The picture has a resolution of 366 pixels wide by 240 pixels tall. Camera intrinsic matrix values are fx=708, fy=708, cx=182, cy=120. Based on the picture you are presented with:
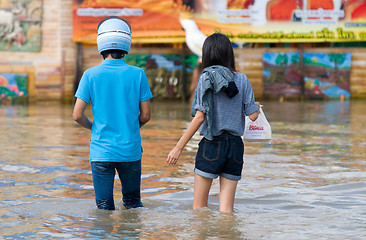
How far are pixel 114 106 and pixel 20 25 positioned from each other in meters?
17.5

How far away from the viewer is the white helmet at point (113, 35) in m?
5.35

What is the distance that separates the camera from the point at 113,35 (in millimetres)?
5340

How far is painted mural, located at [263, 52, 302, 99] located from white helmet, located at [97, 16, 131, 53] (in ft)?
58.1

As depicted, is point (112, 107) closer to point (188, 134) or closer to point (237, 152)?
point (188, 134)

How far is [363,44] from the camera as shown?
23.4 meters

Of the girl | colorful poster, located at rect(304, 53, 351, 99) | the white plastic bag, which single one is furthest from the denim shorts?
colorful poster, located at rect(304, 53, 351, 99)

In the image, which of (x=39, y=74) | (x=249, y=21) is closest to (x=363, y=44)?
(x=249, y=21)

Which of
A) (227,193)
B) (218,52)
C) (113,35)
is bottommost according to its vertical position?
(227,193)

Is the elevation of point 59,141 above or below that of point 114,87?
below

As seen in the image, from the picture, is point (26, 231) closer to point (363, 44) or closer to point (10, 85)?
point (10, 85)

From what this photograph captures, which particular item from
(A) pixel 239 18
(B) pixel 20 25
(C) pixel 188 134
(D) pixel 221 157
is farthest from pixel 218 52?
(B) pixel 20 25

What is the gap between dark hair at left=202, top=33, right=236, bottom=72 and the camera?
537 cm

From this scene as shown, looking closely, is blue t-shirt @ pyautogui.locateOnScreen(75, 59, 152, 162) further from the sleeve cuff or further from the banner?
the banner

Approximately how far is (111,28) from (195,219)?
65.1 inches
